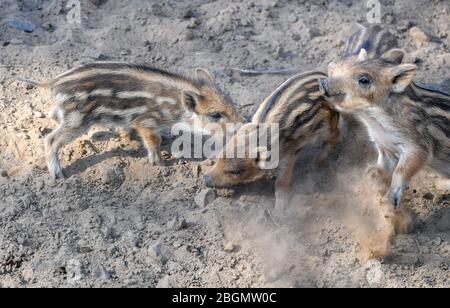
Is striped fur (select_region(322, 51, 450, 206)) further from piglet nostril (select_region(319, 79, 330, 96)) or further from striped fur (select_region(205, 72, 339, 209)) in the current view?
striped fur (select_region(205, 72, 339, 209))

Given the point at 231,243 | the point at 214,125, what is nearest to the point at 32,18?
the point at 214,125

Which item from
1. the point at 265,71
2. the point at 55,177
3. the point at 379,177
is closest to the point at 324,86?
the point at 379,177

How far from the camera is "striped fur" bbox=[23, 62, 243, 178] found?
5609 millimetres

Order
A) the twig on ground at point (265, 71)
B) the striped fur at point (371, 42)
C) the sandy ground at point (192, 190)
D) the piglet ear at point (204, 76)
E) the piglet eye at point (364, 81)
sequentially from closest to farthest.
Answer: the sandy ground at point (192, 190), the piglet eye at point (364, 81), the piglet ear at point (204, 76), the striped fur at point (371, 42), the twig on ground at point (265, 71)

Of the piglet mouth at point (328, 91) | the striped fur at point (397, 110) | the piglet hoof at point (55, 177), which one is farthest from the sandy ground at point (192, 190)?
the piglet mouth at point (328, 91)

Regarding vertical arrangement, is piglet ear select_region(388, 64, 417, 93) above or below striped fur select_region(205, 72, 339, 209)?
above

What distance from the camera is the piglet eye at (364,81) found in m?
5.24

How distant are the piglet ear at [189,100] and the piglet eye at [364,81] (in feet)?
4.10

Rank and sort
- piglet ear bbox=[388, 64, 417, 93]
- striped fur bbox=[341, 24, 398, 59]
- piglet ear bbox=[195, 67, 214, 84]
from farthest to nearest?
striped fur bbox=[341, 24, 398, 59]
piglet ear bbox=[195, 67, 214, 84]
piglet ear bbox=[388, 64, 417, 93]

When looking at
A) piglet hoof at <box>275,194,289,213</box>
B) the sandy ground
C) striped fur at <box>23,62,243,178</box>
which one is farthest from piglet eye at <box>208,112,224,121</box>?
piglet hoof at <box>275,194,289,213</box>

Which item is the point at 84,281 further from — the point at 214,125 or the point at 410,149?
the point at 410,149

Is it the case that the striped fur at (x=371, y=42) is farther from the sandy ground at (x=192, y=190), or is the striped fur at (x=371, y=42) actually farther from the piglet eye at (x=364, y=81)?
the piglet eye at (x=364, y=81)

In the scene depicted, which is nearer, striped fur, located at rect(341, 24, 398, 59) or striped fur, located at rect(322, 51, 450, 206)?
striped fur, located at rect(322, 51, 450, 206)

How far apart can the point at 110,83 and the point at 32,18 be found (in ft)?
5.66
